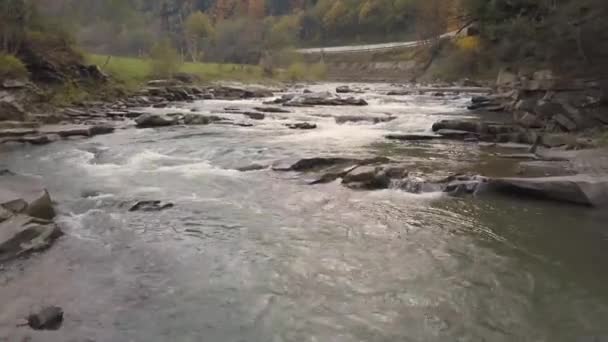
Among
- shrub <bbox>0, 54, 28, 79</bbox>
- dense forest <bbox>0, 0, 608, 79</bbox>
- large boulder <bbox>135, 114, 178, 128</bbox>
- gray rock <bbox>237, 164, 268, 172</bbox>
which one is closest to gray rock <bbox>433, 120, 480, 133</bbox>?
dense forest <bbox>0, 0, 608, 79</bbox>

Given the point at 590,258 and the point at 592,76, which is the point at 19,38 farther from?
the point at 590,258

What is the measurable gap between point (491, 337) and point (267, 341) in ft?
7.65

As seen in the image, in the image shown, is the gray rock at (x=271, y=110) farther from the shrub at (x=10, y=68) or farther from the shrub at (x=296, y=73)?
the shrub at (x=296, y=73)

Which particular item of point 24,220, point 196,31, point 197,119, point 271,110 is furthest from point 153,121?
point 196,31

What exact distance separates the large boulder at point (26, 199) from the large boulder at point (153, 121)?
459 inches

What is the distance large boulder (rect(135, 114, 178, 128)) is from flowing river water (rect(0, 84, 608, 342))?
933 centimetres

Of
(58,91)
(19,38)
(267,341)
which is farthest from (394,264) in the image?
(19,38)

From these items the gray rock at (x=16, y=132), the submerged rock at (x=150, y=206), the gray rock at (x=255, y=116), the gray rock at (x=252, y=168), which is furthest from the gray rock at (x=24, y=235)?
the gray rock at (x=255, y=116)

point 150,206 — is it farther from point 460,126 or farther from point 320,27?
point 320,27

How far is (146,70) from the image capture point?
45.3m

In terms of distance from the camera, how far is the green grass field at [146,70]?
40375 millimetres

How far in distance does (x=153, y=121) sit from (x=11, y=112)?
5.40 meters

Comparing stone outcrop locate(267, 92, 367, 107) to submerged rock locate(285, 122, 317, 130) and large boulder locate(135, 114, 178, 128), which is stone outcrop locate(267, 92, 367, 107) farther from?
large boulder locate(135, 114, 178, 128)

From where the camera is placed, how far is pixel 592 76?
17.2 metres
